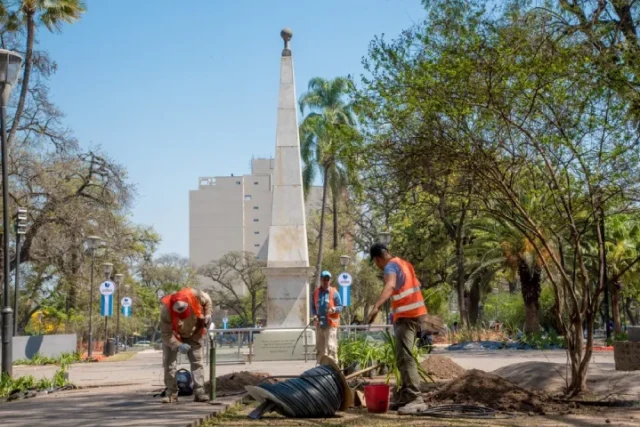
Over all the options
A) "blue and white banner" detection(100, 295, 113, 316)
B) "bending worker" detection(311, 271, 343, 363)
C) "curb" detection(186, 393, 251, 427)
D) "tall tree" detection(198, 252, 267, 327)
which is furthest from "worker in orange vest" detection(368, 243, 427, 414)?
"tall tree" detection(198, 252, 267, 327)

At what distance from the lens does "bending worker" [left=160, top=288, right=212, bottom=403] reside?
33.9 feet

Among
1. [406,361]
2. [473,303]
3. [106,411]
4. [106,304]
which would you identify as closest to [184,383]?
[106,411]

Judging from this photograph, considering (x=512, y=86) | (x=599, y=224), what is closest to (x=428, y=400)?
(x=599, y=224)

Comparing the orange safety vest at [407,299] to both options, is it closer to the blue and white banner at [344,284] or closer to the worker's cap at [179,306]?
the worker's cap at [179,306]

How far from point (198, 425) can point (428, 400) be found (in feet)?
10.8

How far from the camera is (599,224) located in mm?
10750

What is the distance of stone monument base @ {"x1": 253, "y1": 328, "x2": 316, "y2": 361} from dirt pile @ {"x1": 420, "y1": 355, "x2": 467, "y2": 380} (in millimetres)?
8058

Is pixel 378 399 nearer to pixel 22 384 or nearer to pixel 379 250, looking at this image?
pixel 379 250

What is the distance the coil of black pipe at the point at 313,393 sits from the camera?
8914mm

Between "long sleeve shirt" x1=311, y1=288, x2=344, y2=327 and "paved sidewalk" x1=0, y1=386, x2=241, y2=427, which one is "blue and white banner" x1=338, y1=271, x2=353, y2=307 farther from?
"paved sidewalk" x1=0, y1=386, x2=241, y2=427

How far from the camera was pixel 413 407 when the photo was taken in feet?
30.6

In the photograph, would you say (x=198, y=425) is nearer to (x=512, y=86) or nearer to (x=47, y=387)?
(x=512, y=86)

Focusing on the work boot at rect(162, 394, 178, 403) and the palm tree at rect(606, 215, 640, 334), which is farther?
the palm tree at rect(606, 215, 640, 334)

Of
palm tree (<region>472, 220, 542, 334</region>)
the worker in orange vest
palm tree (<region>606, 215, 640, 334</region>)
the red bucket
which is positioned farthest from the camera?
palm tree (<region>606, 215, 640, 334</region>)
